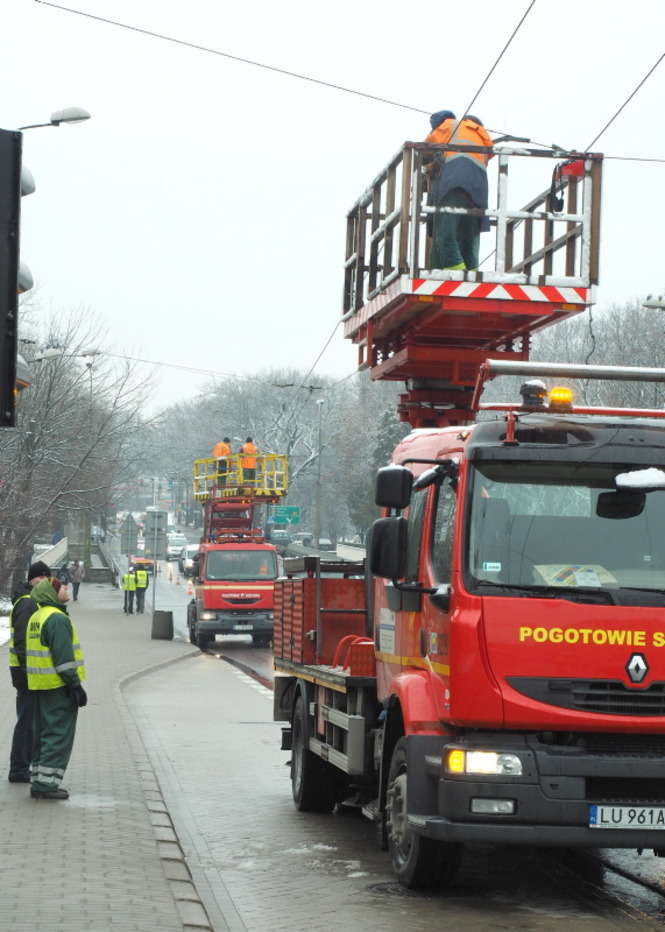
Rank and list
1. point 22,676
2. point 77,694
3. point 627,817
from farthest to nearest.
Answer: point 22,676 < point 77,694 < point 627,817

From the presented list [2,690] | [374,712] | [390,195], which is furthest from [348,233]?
[2,690]

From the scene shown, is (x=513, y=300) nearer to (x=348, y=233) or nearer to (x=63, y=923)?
(x=348, y=233)

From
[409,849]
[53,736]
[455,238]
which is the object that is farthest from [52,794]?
[455,238]

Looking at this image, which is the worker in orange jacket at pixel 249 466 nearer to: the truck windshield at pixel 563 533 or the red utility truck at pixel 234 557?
the red utility truck at pixel 234 557

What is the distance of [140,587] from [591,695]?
146 feet

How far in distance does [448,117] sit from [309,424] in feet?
343

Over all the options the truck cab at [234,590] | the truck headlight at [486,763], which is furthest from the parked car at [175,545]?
the truck headlight at [486,763]

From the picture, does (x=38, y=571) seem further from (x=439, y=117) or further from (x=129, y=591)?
(x=129, y=591)

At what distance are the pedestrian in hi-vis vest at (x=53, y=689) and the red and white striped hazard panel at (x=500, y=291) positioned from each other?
356cm

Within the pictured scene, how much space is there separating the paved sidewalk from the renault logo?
97.4 inches

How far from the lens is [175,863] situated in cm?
902

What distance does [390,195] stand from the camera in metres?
12.1

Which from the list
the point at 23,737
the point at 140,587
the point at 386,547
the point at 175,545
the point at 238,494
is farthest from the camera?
the point at 175,545

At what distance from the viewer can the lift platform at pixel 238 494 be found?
38.9 m
